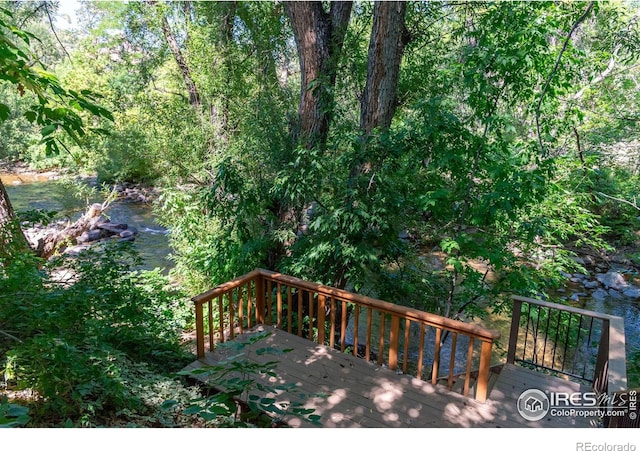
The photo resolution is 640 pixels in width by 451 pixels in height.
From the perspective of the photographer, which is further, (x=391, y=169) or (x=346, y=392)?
(x=391, y=169)

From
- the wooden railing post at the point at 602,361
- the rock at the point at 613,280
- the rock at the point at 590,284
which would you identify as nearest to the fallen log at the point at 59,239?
the wooden railing post at the point at 602,361

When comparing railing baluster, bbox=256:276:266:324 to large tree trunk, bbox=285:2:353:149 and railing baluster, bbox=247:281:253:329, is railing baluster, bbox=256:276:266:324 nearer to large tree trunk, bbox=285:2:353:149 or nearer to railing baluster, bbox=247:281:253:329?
railing baluster, bbox=247:281:253:329

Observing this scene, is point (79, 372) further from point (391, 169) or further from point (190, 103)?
point (190, 103)

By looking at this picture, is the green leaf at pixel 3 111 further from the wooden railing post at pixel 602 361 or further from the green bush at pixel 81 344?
the wooden railing post at pixel 602 361

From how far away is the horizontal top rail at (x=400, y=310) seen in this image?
2994 mm

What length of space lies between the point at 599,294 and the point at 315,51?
6440 mm

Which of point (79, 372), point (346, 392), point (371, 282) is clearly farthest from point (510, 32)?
point (79, 372)

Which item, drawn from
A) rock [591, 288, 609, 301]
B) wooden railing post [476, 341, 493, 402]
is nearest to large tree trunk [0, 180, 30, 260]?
wooden railing post [476, 341, 493, 402]

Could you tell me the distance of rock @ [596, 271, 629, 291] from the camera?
7526mm

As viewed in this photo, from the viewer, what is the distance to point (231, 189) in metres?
4.33

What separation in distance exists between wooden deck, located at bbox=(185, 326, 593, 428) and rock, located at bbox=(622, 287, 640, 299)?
524 cm

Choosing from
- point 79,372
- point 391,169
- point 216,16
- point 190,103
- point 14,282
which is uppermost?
point 216,16

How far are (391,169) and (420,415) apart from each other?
6.67 feet

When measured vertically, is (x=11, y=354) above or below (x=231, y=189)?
below
